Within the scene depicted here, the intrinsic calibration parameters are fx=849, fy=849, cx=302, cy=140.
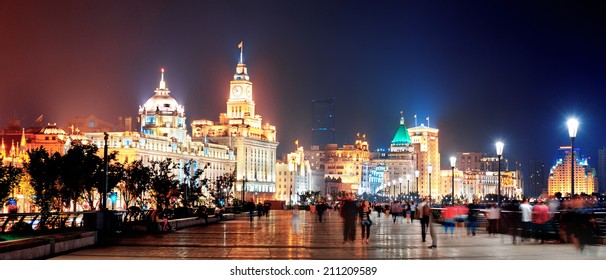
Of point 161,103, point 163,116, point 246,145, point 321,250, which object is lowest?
point 321,250

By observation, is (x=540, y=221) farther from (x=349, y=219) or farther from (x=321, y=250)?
(x=321, y=250)

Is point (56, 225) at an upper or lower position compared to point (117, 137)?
lower

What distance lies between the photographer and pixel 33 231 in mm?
26859

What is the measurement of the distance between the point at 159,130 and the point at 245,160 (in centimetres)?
2846

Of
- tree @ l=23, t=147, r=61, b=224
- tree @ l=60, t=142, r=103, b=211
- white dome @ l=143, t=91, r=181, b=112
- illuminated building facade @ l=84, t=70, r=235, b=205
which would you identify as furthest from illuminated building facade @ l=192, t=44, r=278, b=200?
tree @ l=23, t=147, r=61, b=224

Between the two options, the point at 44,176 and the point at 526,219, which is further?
the point at 44,176

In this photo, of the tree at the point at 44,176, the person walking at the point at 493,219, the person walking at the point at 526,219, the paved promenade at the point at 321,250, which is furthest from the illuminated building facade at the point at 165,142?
the person walking at the point at 526,219

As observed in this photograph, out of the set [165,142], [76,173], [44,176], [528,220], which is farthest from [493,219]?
[165,142]

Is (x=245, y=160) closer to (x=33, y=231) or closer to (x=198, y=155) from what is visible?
(x=198, y=155)
